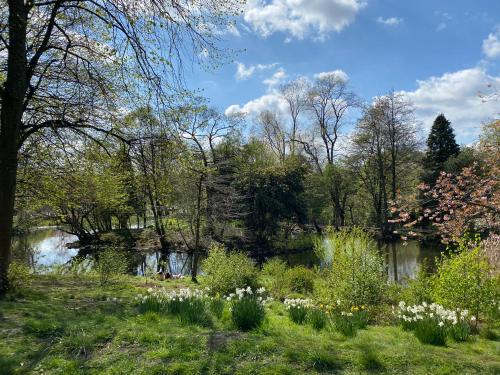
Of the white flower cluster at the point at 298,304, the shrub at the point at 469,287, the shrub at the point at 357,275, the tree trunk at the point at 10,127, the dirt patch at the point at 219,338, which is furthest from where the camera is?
the shrub at the point at 357,275

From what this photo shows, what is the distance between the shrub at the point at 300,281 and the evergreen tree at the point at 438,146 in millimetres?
22977

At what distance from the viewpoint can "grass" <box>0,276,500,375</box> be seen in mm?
4059

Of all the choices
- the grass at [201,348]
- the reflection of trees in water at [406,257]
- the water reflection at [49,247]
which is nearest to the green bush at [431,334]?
the grass at [201,348]

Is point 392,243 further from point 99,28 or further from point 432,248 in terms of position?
point 99,28

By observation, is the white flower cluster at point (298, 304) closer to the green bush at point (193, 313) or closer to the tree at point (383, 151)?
the green bush at point (193, 313)

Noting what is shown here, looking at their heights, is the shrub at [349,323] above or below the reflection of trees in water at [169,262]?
above

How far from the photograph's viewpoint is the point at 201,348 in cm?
454

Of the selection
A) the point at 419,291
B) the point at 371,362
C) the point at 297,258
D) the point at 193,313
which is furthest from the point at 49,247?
the point at 371,362

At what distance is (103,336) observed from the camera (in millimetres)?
4945

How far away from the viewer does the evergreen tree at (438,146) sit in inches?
1259

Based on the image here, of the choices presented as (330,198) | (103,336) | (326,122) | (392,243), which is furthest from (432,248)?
(103,336)

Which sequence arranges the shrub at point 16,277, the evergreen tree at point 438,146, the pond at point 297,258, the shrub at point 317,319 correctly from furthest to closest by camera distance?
the evergreen tree at point 438,146
the pond at point 297,258
the shrub at point 16,277
the shrub at point 317,319

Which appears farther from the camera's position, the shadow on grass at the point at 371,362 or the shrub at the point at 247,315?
the shrub at the point at 247,315

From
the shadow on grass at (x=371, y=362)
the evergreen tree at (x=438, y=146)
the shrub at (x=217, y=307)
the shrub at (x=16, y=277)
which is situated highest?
the evergreen tree at (x=438, y=146)
